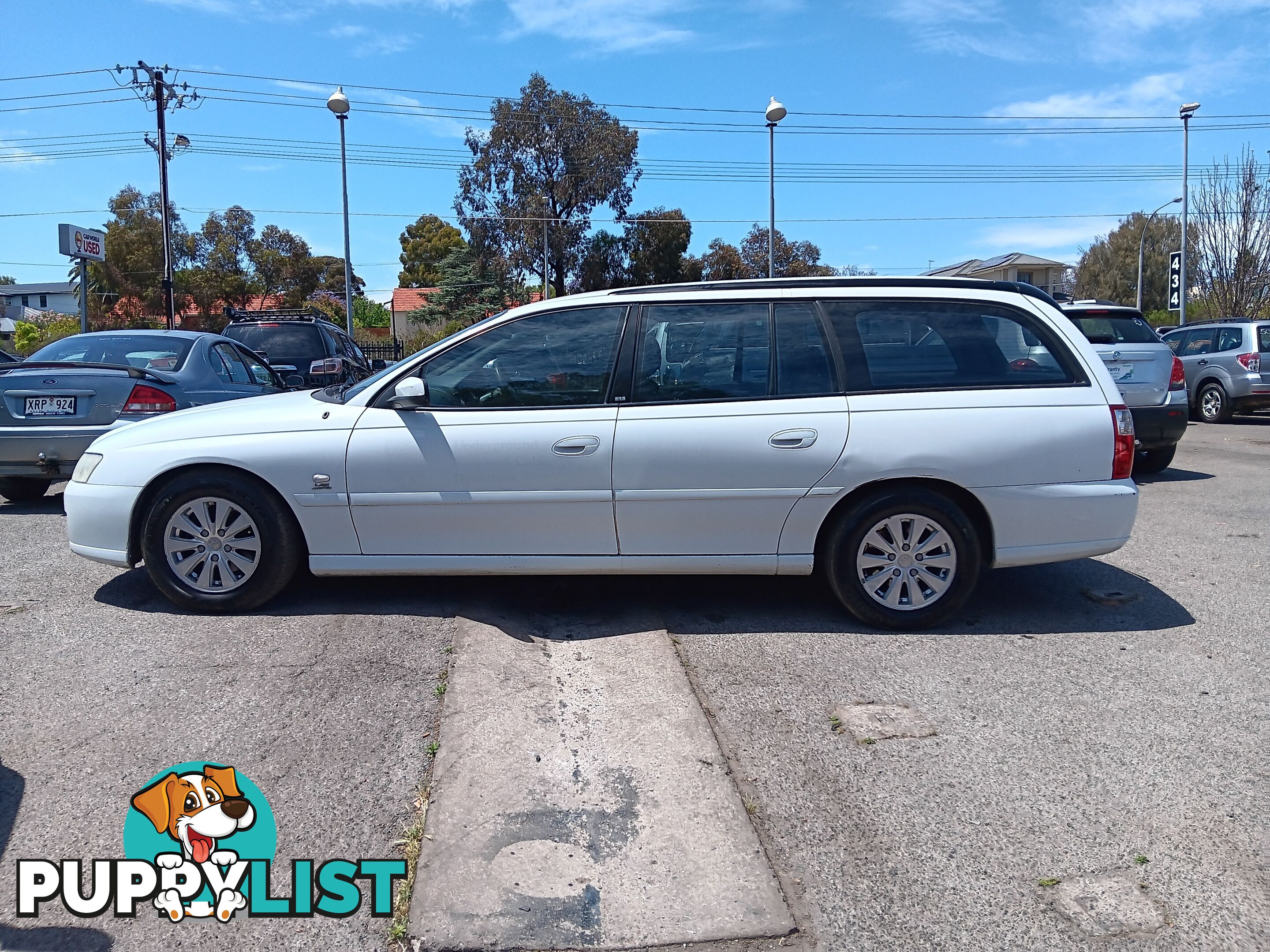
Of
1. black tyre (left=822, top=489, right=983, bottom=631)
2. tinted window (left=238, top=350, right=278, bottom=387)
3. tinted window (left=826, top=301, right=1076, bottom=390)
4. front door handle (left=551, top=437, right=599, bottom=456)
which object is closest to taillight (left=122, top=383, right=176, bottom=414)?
tinted window (left=238, top=350, right=278, bottom=387)

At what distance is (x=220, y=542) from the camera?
5059 mm

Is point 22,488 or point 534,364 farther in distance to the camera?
point 22,488

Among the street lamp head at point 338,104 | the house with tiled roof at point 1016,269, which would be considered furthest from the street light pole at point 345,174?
the house with tiled roof at point 1016,269

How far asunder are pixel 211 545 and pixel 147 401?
11.5ft

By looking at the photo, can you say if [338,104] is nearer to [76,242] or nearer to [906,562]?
[76,242]

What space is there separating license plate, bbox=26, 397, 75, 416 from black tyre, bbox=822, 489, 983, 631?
6248 millimetres

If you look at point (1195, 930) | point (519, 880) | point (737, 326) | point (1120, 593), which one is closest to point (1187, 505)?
point (1120, 593)

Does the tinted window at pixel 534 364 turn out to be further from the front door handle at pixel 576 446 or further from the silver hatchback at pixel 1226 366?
the silver hatchback at pixel 1226 366

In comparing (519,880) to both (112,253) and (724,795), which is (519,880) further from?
(112,253)

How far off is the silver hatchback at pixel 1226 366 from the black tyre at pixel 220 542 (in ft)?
45.6

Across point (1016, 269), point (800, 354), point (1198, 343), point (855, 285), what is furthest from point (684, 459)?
point (1016, 269)

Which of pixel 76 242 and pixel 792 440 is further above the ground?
pixel 76 242

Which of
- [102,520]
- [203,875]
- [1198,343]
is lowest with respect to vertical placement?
[203,875]

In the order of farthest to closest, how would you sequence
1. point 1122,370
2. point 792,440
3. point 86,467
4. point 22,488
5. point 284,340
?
point 284,340, point 1122,370, point 22,488, point 86,467, point 792,440
